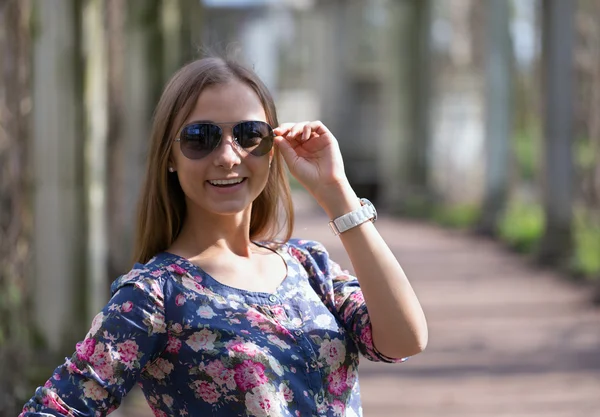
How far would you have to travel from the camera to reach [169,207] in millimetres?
2232

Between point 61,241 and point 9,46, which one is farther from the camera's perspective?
point 61,241

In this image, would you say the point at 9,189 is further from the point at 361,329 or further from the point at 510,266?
the point at 510,266

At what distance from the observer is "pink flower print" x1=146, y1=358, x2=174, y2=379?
6.73 feet

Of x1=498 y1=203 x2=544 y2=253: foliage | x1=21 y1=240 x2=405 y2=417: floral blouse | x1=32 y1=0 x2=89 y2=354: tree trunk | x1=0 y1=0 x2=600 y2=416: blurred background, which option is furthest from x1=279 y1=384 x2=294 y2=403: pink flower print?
x1=498 y1=203 x2=544 y2=253: foliage

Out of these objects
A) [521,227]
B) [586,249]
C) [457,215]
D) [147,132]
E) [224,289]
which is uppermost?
[224,289]

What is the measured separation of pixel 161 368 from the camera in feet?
6.75

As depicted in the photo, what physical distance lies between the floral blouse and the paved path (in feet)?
4.49

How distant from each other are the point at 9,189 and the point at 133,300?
262 cm

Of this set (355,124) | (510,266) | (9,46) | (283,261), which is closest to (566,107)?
(510,266)

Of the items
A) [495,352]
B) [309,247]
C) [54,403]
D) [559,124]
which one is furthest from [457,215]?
[54,403]

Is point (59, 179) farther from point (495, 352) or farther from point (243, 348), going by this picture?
point (243, 348)

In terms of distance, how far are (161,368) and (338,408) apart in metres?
0.37

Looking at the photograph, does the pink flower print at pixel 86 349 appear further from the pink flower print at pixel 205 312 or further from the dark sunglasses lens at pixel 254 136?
the dark sunglasses lens at pixel 254 136

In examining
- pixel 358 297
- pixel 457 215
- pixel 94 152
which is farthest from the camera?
pixel 457 215
